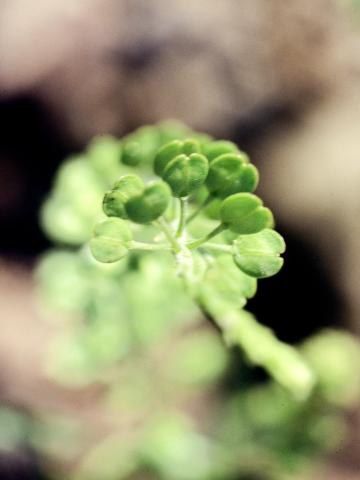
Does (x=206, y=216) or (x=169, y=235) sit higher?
(x=206, y=216)

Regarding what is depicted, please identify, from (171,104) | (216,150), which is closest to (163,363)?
(171,104)

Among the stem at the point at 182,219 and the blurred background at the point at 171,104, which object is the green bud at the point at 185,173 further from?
the blurred background at the point at 171,104

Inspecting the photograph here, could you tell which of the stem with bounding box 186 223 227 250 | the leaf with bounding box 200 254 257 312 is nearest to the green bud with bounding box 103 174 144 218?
the stem with bounding box 186 223 227 250

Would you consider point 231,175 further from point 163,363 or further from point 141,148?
point 163,363

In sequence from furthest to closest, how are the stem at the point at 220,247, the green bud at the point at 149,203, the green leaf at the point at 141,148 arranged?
1. the green leaf at the point at 141,148
2. the stem at the point at 220,247
3. the green bud at the point at 149,203

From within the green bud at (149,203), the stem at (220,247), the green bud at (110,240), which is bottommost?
the green bud at (110,240)

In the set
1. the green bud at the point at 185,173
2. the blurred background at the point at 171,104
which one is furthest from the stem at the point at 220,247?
the blurred background at the point at 171,104
